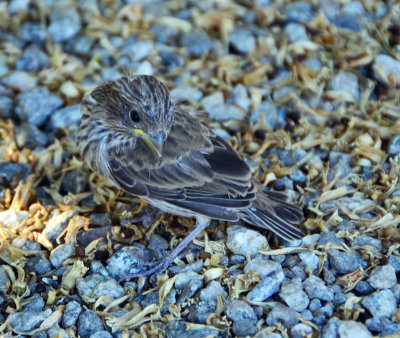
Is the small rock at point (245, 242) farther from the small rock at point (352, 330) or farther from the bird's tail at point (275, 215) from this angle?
the small rock at point (352, 330)

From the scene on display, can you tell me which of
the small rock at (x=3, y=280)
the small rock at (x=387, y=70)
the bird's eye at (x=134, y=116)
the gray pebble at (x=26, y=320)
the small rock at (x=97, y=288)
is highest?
the bird's eye at (x=134, y=116)

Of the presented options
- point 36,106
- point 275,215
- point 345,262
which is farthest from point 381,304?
point 36,106

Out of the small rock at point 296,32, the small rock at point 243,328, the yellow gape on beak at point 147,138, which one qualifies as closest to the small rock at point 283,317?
the small rock at point 243,328

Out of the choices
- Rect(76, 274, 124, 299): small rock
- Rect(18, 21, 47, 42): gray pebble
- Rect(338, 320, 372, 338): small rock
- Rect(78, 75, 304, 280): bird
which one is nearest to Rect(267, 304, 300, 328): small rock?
Rect(338, 320, 372, 338): small rock

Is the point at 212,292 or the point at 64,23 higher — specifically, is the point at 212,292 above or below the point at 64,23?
below

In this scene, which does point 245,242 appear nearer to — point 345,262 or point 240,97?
point 345,262

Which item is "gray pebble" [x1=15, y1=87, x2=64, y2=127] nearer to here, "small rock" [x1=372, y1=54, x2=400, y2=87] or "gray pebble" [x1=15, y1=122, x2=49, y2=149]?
"gray pebble" [x1=15, y1=122, x2=49, y2=149]
